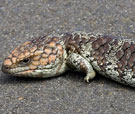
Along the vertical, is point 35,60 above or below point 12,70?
above

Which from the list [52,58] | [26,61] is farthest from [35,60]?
[52,58]

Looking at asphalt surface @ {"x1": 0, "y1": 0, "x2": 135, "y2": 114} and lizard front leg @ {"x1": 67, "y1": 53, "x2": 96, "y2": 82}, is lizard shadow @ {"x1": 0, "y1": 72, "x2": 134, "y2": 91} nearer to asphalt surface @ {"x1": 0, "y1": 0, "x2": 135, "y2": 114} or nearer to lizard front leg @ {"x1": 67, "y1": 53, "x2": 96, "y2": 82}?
asphalt surface @ {"x1": 0, "y1": 0, "x2": 135, "y2": 114}

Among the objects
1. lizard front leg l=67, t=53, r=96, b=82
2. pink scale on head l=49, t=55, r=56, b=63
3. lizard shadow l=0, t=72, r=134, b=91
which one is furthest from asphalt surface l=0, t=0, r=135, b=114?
pink scale on head l=49, t=55, r=56, b=63

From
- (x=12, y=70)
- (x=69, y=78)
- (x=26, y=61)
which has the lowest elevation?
(x=69, y=78)

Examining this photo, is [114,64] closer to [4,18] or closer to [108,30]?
[108,30]

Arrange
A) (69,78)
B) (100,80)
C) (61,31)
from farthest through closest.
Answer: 1. (61,31)
2. (69,78)
3. (100,80)

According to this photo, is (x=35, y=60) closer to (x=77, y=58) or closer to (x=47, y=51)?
(x=47, y=51)

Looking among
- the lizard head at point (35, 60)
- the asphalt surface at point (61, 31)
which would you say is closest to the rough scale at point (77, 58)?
the lizard head at point (35, 60)
